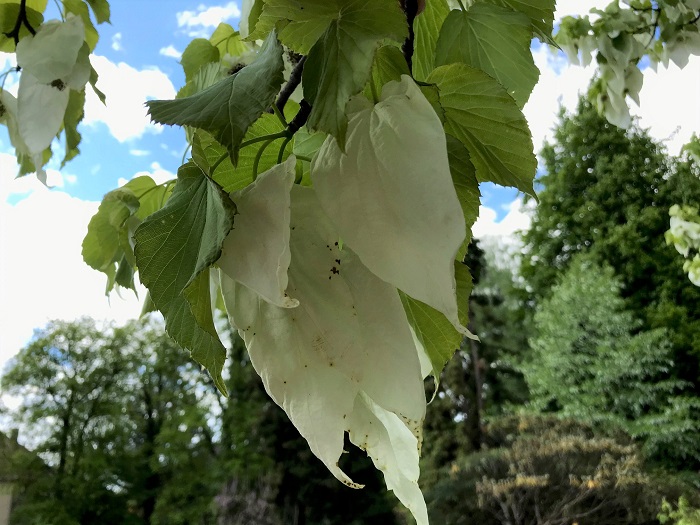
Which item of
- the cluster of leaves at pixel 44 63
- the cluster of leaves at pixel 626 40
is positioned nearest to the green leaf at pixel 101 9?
the cluster of leaves at pixel 44 63

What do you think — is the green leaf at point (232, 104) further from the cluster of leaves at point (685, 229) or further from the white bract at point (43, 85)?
the cluster of leaves at point (685, 229)

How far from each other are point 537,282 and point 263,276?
6311 mm

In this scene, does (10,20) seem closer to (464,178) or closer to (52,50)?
(52,50)

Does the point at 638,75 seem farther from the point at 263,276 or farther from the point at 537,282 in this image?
the point at 537,282

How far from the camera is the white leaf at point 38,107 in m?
0.27

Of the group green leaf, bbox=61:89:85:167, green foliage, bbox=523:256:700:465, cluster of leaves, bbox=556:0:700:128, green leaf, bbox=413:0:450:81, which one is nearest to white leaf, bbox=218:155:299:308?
green leaf, bbox=413:0:450:81

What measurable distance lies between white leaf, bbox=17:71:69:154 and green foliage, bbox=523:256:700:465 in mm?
4840

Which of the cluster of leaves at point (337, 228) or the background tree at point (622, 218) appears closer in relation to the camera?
the cluster of leaves at point (337, 228)

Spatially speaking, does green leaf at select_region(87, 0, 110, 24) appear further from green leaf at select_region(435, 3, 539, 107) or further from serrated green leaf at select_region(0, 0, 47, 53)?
green leaf at select_region(435, 3, 539, 107)

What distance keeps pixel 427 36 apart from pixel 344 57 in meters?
0.10

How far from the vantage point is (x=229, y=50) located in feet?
1.21

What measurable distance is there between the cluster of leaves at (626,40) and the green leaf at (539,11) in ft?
2.07

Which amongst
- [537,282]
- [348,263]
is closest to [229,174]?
[348,263]

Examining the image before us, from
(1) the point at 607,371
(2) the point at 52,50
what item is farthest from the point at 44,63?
(1) the point at 607,371
